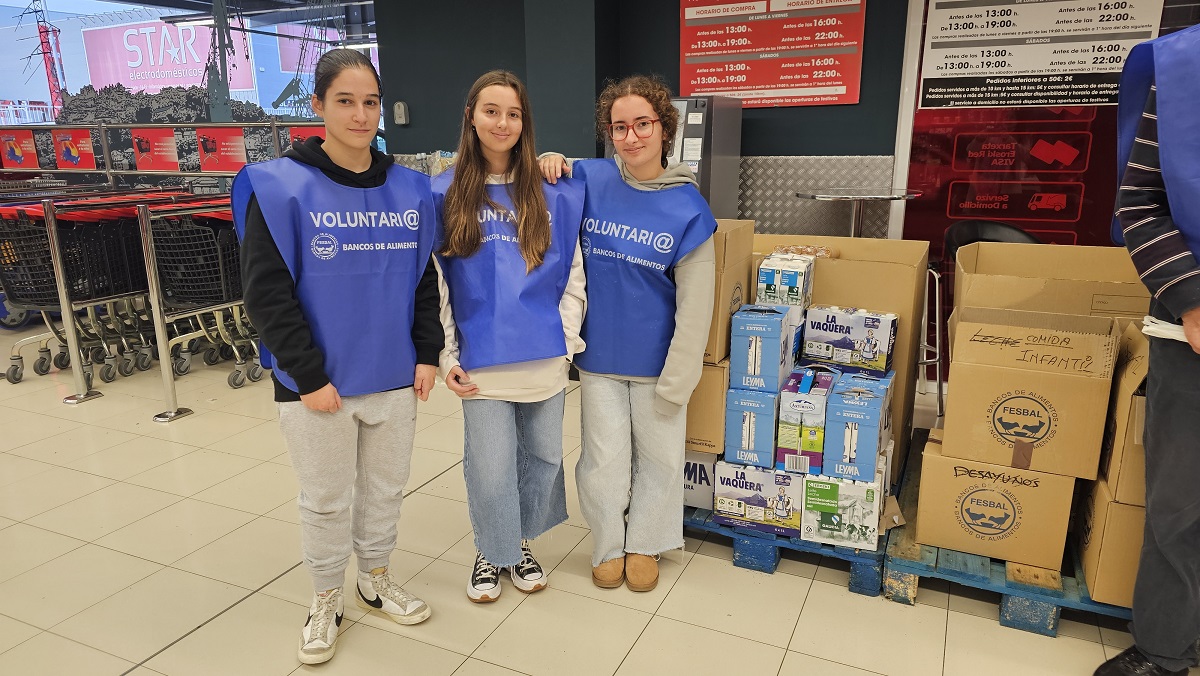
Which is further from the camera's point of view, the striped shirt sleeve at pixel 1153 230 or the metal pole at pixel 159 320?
the metal pole at pixel 159 320

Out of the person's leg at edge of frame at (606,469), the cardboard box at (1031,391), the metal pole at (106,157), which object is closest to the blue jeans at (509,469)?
the person's leg at edge of frame at (606,469)

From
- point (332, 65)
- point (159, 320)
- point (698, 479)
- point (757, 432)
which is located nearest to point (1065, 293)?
point (757, 432)

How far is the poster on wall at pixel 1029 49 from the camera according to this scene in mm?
4258

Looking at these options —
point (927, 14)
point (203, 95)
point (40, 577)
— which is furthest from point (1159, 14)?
point (203, 95)

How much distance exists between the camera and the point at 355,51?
6.44ft

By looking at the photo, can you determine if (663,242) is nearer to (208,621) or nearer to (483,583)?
Answer: (483,583)

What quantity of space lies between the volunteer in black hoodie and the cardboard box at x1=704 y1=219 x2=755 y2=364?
970 millimetres

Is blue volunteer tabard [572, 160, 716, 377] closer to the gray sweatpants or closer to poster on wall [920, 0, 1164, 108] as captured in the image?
the gray sweatpants

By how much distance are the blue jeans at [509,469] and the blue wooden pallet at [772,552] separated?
0.60 meters

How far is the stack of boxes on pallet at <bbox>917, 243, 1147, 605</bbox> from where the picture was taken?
2182 millimetres

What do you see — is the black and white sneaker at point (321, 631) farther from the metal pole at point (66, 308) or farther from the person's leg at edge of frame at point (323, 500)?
the metal pole at point (66, 308)

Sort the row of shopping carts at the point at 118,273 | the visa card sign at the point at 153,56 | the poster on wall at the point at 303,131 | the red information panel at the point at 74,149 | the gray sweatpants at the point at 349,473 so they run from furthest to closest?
the red information panel at the point at 74,149 < the visa card sign at the point at 153,56 < the poster on wall at the point at 303,131 < the row of shopping carts at the point at 118,273 < the gray sweatpants at the point at 349,473

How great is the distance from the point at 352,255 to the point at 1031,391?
6.73 ft

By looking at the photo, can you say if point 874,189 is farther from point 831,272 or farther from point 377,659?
point 377,659
